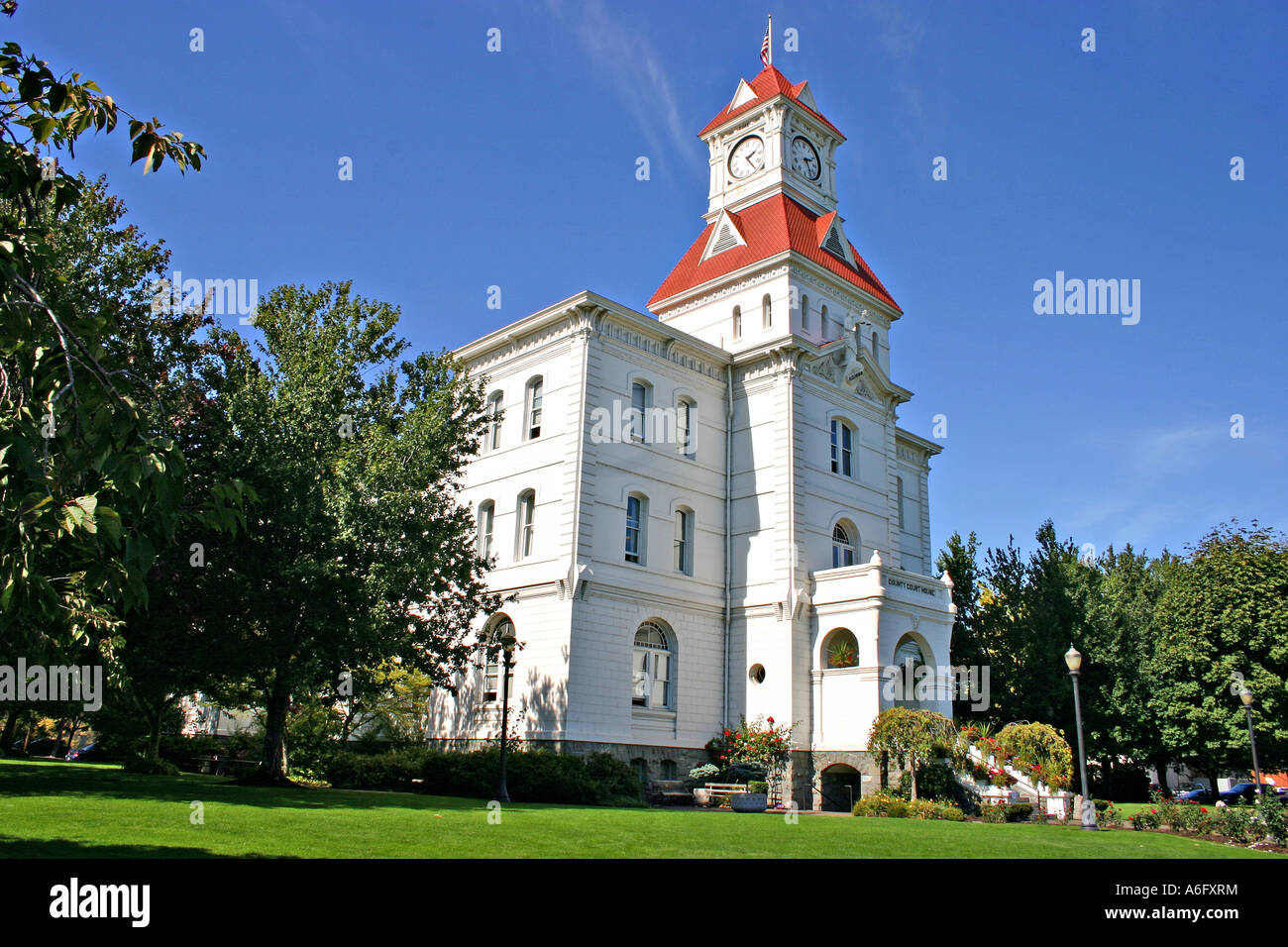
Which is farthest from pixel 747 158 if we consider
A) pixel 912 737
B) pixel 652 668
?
pixel 912 737

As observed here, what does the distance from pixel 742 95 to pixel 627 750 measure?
2820 centimetres

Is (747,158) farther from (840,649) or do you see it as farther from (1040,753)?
(1040,753)

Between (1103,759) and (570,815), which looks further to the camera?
(1103,759)

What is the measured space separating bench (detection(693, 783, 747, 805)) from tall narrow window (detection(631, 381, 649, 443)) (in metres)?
11.0

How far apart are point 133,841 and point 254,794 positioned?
29.1 ft

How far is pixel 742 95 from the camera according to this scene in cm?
4059

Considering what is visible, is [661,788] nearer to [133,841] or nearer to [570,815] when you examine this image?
[570,815]

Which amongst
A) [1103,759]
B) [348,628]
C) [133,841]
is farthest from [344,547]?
[1103,759]

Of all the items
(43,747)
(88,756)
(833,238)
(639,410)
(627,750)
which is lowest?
(43,747)

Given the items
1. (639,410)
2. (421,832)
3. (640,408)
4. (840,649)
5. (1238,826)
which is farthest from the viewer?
(640,408)

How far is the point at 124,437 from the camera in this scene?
490cm

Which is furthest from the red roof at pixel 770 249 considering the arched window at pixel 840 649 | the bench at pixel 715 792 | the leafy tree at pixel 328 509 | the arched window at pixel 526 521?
the bench at pixel 715 792

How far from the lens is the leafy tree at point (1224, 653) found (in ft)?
111

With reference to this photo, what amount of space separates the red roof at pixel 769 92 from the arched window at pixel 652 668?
74.9 ft
